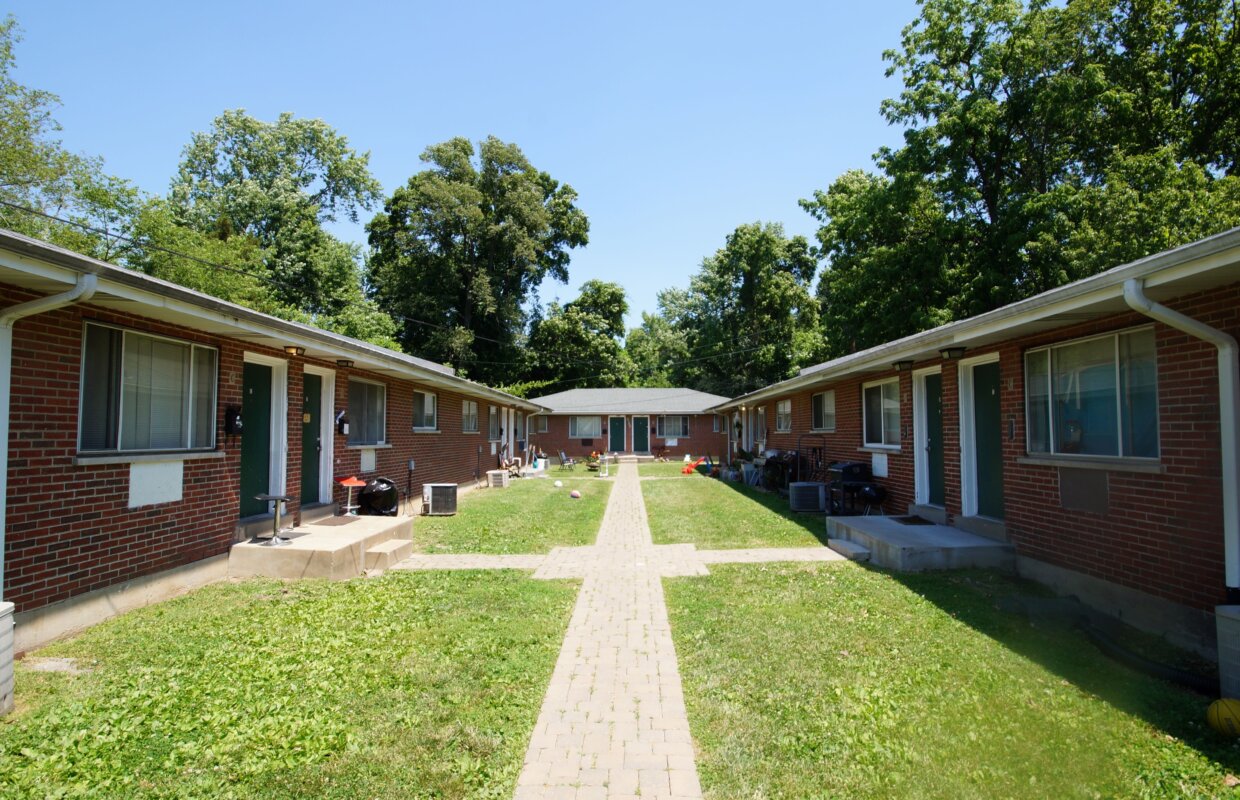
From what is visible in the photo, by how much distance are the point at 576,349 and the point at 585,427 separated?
13919mm

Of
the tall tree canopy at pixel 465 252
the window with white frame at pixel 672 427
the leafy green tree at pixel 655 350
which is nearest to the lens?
the window with white frame at pixel 672 427

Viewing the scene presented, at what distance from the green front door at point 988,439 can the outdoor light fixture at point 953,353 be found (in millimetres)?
243

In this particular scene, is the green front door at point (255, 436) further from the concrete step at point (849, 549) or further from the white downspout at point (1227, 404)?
the white downspout at point (1227, 404)

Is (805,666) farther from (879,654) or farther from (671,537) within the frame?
(671,537)

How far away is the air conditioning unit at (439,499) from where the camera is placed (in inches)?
472

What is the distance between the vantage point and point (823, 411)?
46.7ft

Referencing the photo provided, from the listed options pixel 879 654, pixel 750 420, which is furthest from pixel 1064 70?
pixel 879 654

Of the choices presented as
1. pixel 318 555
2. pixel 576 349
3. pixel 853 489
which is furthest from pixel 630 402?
pixel 318 555

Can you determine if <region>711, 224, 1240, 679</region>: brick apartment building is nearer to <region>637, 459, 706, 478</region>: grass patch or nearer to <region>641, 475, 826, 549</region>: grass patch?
<region>641, 475, 826, 549</region>: grass patch

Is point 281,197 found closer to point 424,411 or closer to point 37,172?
point 37,172

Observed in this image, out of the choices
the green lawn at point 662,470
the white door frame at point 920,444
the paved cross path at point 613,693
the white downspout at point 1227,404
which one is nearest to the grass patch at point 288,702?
the paved cross path at point 613,693

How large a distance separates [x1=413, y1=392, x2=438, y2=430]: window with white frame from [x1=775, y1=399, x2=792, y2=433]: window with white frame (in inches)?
376

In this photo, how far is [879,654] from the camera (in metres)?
4.49

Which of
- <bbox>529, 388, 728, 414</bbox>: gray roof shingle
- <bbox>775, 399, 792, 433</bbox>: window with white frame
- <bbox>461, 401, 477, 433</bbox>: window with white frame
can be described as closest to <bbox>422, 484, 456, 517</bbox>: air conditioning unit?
<bbox>461, 401, 477, 433</bbox>: window with white frame
